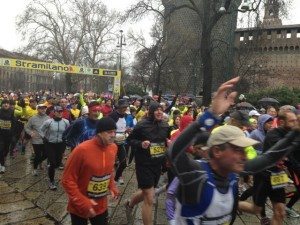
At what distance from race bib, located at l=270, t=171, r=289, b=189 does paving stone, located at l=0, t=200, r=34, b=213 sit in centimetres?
391

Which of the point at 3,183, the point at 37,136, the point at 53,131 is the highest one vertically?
the point at 53,131

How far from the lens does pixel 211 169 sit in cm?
256

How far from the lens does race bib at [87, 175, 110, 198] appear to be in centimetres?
412

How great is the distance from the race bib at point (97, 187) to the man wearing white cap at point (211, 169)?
5.42ft

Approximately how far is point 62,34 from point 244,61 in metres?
24.2

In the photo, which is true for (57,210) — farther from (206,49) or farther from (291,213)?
(206,49)

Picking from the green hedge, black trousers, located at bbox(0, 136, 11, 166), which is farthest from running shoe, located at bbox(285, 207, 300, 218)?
the green hedge

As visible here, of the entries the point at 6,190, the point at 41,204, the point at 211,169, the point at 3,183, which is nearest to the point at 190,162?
the point at 211,169

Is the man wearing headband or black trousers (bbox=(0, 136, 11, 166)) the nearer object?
the man wearing headband

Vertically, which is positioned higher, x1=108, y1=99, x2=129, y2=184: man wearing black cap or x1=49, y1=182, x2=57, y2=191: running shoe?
x1=108, y1=99, x2=129, y2=184: man wearing black cap

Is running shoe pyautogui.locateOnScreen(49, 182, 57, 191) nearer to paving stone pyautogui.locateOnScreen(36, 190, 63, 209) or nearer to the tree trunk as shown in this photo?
paving stone pyautogui.locateOnScreen(36, 190, 63, 209)

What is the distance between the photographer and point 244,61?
43.9 metres

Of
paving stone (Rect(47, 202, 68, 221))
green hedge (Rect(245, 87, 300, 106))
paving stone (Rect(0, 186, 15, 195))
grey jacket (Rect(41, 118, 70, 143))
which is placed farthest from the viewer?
green hedge (Rect(245, 87, 300, 106))

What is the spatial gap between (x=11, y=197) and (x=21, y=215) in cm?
115
